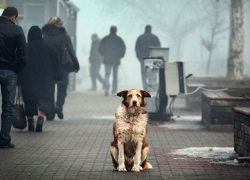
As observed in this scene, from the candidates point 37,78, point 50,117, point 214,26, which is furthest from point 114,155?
point 214,26

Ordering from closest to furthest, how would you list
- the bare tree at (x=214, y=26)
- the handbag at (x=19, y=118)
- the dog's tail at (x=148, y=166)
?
the dog's tail at (x=148, y=166) → the handbag at (x=19, y=118) → the bare tree at (x=214, y=26)

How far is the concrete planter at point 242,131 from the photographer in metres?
7.96

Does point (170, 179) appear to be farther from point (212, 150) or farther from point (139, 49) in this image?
point (139, 49)

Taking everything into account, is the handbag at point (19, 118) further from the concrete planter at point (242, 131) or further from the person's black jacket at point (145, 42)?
the person's black jacket at point (145, 42)

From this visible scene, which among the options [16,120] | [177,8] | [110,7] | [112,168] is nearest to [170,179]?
[112,168]

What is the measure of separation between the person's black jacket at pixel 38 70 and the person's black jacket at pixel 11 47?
190cm

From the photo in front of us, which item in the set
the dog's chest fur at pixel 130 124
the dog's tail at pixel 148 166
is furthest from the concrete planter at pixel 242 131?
the dog's chest fur at pixel 130 124

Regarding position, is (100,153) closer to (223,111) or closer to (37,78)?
(37,78)

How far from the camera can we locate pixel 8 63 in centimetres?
916

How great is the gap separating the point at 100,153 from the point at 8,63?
6.26 feet

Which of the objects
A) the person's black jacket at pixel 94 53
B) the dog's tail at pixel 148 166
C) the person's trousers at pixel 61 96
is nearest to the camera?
the dog's tail at pixel 148 166

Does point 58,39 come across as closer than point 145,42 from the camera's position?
Yes

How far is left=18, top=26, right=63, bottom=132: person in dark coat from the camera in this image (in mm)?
11141

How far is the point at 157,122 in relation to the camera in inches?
523
